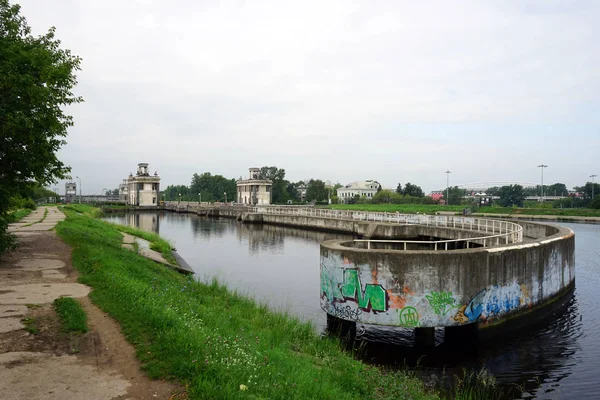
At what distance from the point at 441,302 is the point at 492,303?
2.45 meters

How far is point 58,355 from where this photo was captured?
7656mm

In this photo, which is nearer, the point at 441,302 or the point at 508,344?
the point at 441,302

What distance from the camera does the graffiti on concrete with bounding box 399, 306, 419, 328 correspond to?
44.1ft

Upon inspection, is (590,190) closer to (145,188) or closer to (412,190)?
(412,190)

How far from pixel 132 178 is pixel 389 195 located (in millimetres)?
77471

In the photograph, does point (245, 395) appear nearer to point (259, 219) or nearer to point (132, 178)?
point (259, 219)

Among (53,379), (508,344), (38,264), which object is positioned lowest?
(508,344)

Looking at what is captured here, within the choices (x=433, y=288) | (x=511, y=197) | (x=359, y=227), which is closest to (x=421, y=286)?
(x=433, y=288)

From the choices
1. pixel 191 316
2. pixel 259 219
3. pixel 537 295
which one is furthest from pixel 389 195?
pixel 191 316

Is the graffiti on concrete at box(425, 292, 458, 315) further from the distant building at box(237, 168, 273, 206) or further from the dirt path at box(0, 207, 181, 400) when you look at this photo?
the distant building at box(237, 168, 273, 206)

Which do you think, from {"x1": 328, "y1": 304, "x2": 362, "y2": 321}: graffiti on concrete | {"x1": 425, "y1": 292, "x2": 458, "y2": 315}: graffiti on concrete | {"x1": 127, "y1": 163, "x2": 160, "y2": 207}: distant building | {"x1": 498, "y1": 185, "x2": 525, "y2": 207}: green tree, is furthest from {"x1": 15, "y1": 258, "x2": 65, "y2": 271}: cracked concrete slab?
{"x1": 498, "y1": 185, "x2": 525, "y2": 207}: green tree

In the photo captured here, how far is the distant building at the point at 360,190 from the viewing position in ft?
604

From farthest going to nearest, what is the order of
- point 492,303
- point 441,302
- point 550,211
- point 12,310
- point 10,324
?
point 550,211, point 492,303, point 441,302, point 12,310, point 10,324

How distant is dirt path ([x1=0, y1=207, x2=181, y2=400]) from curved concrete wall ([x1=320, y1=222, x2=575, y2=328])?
7.51 metres
